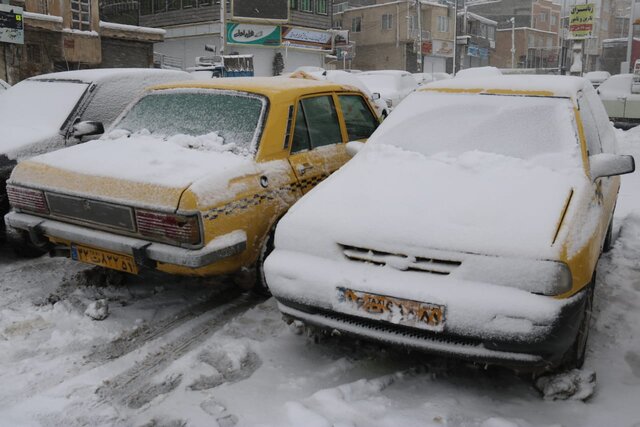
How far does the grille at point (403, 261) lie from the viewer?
327 centimetres

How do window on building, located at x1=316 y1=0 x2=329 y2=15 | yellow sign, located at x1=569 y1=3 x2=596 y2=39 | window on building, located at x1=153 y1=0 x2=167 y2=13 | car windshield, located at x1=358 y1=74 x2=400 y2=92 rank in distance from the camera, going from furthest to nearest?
window on building, located at x1=316 y1=0 x2=329 y2=15, window on building, located at x1=153 y1=0 x2=167 y2=13, yellow sign, located at x1=569 y1=3 x2=596 y2=39, car windshield, located at x1=358 y1=74 x2=400 y2=92

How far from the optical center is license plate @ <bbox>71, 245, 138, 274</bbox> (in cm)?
429

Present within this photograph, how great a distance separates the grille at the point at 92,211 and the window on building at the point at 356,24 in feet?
173

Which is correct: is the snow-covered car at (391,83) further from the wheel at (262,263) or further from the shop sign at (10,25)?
the wheel at (262,263)

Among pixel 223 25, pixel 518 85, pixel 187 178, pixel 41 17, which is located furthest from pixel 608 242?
pixel 223 25

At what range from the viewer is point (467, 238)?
3.26m

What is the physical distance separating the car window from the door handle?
141 mm

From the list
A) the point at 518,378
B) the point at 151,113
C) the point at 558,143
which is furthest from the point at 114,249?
the point at 558,143

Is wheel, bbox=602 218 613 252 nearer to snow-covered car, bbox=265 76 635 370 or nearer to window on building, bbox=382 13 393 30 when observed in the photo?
snow-covered car, bbox=265 76 635 370

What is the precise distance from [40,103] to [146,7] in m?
36.8

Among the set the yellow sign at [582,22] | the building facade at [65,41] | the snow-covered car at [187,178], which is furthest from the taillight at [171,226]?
the yellow sign at [582,22]

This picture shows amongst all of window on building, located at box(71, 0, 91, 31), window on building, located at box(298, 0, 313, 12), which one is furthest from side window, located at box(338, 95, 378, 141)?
window on building, located at box(298, 0, 313, 12)

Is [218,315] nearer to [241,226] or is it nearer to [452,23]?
[241,226]

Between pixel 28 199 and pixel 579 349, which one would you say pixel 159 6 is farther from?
pixel 579 349
